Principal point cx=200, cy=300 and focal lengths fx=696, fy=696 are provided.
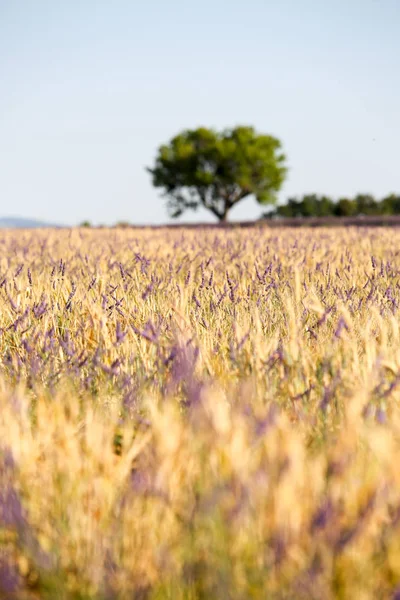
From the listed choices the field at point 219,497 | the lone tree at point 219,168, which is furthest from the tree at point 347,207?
the field at point 219,497

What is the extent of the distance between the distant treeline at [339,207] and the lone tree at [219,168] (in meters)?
13.6

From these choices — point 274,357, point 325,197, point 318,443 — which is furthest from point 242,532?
point 325,197

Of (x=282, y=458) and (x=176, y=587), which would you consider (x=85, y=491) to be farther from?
(x=282, y=458)

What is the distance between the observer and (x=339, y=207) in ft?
215

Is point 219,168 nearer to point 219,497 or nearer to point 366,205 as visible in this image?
point 366,205

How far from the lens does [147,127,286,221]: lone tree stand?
155 ft

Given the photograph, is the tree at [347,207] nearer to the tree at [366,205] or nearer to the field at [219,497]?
the tree at [366,205]

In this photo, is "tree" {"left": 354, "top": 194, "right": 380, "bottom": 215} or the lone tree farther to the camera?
"tree" {"left": 354, "top": 194, "right": 380, "bottom": 215}

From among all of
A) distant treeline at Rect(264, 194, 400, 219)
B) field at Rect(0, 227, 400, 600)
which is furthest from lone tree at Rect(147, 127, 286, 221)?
field at Rect(0, 227, 400, 600)

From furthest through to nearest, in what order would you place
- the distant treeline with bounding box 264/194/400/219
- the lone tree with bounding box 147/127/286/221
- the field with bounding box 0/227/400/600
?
the distant treeline with bounding box 264/194/400/219 → the lone tree with bounding box 147/127/286/221 → the field with bounding box 0/227/400/600

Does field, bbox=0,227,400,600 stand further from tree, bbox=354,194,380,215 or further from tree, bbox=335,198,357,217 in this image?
tree, bbox=354,194,380,215

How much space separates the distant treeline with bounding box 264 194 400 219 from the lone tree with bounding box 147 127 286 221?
536 inches

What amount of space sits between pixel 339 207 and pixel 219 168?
21.3 meters

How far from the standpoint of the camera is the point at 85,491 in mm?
1446
